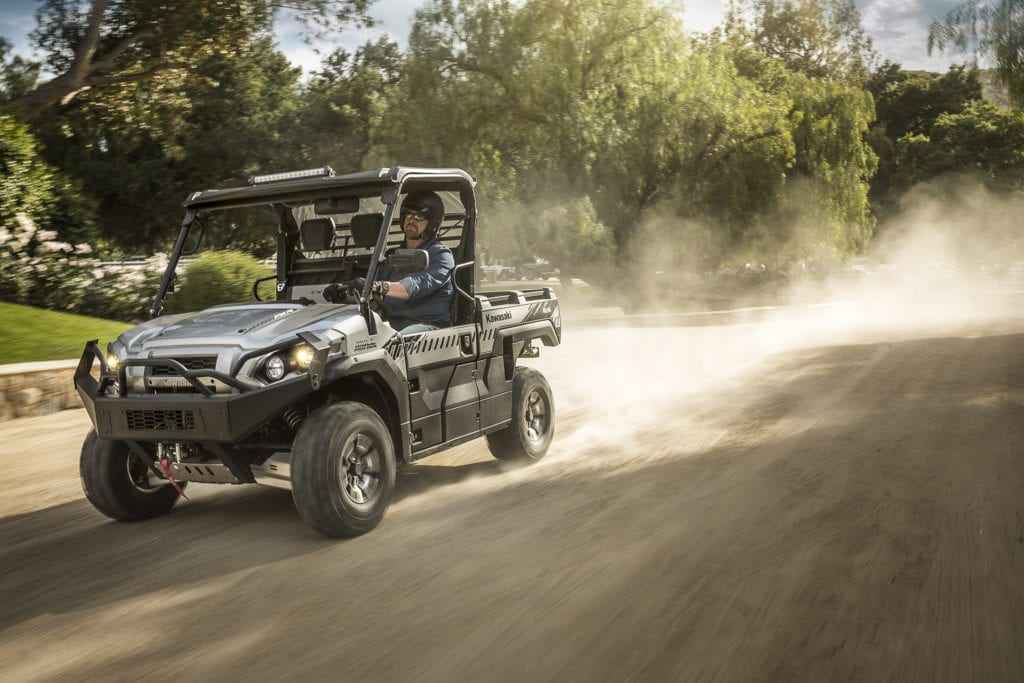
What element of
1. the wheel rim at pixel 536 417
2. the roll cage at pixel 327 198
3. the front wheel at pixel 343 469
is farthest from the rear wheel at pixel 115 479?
the wheel rim at pixel 536 417

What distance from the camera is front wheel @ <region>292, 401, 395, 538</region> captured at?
533 cm

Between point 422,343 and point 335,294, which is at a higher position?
point 335,294

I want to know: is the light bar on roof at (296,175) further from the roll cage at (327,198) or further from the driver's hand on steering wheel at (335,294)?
the driver's hand on steering wheel at (335,294)

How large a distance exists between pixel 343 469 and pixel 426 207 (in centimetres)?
216

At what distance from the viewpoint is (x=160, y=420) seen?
5355mm

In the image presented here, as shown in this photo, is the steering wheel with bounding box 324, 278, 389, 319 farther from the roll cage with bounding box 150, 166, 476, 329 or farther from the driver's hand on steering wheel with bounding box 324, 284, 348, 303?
the roll cage with bounding box 150, 166, 476, 329

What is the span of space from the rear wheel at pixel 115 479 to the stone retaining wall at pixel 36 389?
499 centimetres

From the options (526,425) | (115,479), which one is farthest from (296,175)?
(526,425)

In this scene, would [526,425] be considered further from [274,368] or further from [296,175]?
[274,368]

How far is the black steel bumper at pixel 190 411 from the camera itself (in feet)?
16.9

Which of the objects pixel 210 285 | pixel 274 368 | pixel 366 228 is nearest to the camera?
pixel 274 368

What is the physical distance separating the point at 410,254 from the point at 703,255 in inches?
894

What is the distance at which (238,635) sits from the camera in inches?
167

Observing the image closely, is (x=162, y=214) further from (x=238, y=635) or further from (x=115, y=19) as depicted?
(x=238, y=635)
